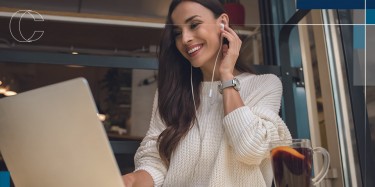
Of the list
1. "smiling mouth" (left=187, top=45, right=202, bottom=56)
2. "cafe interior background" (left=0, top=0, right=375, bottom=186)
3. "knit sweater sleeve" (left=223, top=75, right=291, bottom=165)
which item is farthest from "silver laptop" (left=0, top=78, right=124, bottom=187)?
"smiling mouth" (left=187, top=45, right=202, bottom=56)

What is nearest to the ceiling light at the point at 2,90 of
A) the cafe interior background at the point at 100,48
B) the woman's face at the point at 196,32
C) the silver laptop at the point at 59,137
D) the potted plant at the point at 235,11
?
the cafe interior background at the point at 100,48

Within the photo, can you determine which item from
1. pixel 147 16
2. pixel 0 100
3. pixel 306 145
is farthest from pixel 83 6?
pixel 306 145

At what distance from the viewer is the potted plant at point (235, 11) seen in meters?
0.96

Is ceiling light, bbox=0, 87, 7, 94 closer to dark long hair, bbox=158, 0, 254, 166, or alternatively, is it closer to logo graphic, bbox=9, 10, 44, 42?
logo graphic, bbox=9, 10, 44, 42

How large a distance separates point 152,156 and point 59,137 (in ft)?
1.38

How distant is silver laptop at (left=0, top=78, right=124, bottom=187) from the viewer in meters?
0.57

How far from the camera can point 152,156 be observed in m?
0.99

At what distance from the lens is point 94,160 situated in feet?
1.90

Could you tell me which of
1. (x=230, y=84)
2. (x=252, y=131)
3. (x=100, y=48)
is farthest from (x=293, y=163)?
(x=100, y=48)

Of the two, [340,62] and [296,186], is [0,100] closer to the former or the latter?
[296,186]

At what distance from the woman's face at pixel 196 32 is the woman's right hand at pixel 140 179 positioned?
25cm

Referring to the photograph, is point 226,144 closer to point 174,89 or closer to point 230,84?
point 230,84

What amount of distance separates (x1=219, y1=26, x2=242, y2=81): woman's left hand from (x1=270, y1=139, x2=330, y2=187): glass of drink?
275 millimetres

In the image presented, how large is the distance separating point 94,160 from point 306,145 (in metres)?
0.30
